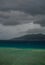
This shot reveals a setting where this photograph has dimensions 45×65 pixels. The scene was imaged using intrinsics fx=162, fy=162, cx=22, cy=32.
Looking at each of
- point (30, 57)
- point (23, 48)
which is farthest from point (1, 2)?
point (30, 57)

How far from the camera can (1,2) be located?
7.57 ft

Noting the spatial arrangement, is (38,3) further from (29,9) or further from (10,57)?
(10,57)

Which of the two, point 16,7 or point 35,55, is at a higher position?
point 16,7

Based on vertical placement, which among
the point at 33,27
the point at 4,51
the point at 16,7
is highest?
the point at 16,7

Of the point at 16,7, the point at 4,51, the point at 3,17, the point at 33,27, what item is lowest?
the point at 4,51

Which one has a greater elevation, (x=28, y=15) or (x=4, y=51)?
(x=28, y=15)

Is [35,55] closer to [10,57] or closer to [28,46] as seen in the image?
[28,46]

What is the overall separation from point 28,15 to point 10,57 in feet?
2.10

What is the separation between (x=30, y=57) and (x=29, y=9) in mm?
673

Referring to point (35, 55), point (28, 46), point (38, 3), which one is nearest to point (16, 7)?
point (38, 3)

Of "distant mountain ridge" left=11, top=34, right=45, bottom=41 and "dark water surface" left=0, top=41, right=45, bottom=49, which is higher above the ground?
"distant mountain ridge" left=11, top=34, right=45, bottom=41

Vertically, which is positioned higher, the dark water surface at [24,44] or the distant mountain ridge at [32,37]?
the distant mountain ridge at [32,37]

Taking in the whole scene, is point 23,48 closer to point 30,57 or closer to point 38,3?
point 30,57

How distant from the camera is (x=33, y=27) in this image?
229 cm
